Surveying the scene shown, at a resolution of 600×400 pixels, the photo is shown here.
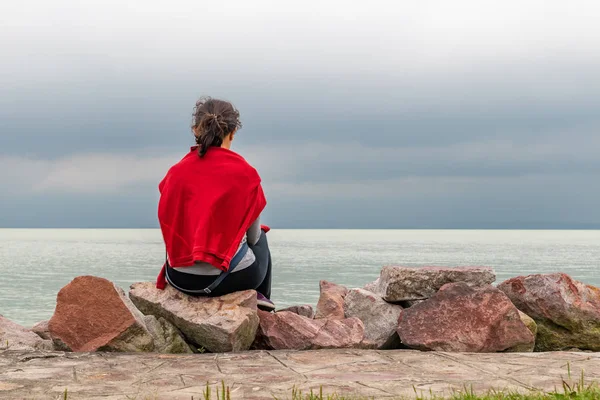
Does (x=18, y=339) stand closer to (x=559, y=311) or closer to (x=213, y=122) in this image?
(x=213, y=122)

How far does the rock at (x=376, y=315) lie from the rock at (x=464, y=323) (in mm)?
450

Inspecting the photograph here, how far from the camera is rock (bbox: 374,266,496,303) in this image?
727 centimetres

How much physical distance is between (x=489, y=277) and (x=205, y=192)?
3008 millimetres

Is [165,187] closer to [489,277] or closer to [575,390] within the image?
[489,277]

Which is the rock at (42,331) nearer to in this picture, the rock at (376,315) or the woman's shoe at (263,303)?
the woman's shoe at (263,303)

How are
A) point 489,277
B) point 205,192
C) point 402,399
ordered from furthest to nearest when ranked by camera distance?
1. point 489,277
2. point 205,192
3. point 402,399

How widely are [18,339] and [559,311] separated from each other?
5458mm

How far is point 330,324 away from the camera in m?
6.72

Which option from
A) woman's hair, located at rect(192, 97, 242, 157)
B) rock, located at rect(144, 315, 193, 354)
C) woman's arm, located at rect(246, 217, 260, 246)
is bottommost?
rock, located at rect(144, 315, 193, 354)

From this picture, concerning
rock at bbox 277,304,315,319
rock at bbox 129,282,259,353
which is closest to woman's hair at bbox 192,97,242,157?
rock at bbox 129,282,259,353

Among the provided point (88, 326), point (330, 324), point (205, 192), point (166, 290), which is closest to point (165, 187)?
point (205, 192)

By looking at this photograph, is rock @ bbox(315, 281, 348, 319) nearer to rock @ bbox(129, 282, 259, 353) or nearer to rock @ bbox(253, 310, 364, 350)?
rock @ bbox(253, 310, 364, 350)

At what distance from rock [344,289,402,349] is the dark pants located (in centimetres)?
129

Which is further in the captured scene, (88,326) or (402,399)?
(88,326)
